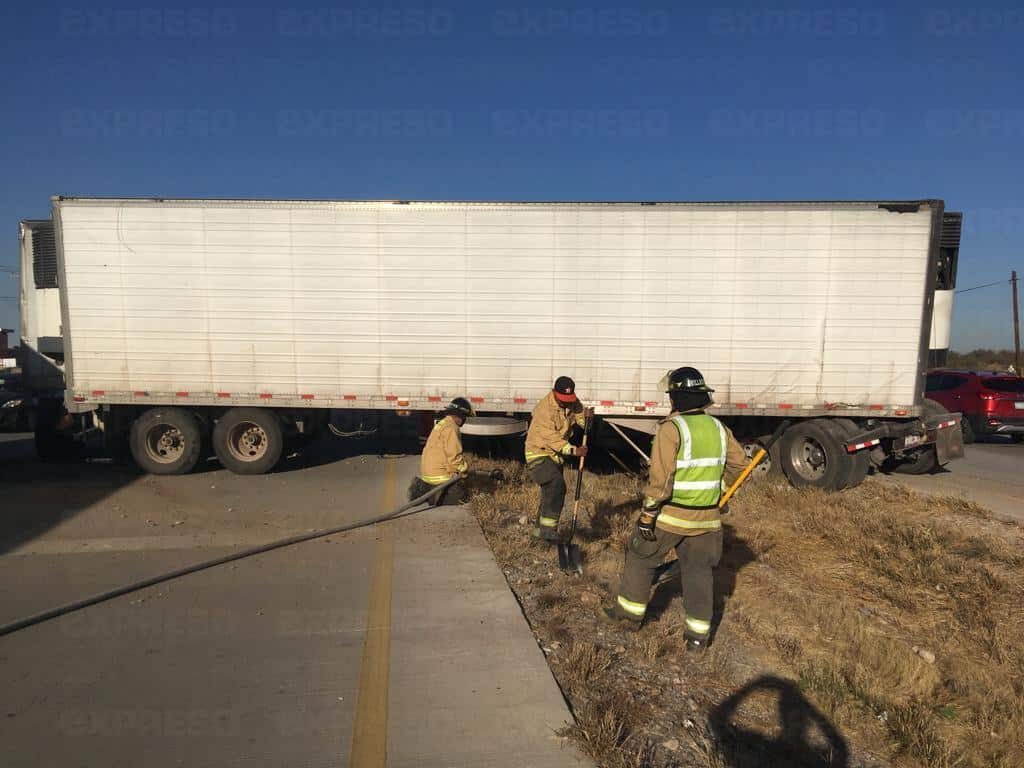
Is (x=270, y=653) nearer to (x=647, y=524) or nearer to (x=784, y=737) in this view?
(x=647, y=524)

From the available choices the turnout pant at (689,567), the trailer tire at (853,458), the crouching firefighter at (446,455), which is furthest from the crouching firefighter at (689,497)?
the trailer tire at (853,458)

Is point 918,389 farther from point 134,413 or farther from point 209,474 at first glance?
point 134,413

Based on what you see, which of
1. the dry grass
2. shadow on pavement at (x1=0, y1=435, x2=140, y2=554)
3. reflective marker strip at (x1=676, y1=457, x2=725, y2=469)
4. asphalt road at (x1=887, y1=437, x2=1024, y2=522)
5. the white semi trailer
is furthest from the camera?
the white semi trailer

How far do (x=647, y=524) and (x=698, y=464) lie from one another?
0.49 meters

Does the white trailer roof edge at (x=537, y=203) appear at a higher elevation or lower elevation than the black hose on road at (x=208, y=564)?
higher

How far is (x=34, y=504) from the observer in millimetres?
7535

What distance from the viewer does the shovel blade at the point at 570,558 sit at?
211 inches

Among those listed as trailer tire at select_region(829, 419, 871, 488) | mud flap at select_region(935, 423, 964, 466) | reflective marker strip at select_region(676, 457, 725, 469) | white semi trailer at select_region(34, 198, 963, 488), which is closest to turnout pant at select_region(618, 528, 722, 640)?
reflective marker strip at select_region(676, 457, 725, 469)

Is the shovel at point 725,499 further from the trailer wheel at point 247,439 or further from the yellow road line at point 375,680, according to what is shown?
the trailer wheel at point 247,439

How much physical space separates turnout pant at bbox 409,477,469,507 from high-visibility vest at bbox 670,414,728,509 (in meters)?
4.00

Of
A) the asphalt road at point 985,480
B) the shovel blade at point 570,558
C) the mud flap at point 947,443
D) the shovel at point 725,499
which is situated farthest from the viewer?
the mud flap at point 947,443

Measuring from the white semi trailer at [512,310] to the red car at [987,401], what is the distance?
555cm

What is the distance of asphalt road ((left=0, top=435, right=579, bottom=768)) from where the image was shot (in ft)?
9.91

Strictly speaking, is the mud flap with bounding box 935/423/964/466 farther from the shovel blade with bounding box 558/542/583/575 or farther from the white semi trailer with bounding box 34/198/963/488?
the shovel blade with bounding box 558/542/583/575
